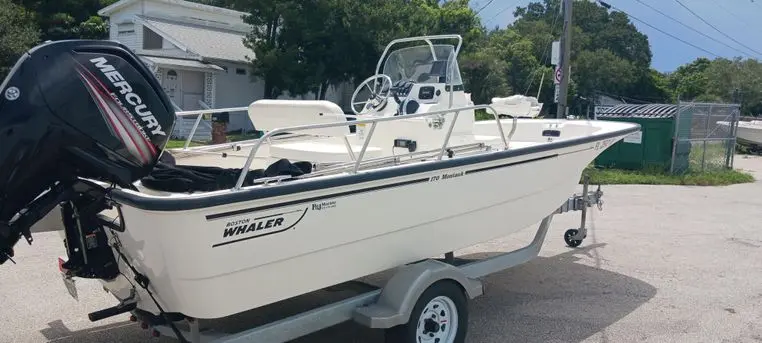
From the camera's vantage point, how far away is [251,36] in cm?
2298

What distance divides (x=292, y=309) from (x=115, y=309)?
5.74 ft

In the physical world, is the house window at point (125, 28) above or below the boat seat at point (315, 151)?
above

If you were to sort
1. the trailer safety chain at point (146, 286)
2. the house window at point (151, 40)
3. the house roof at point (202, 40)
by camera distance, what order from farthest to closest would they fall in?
the house window at point (151, 40) → the house roof at point (202, 40) → the trailer safety chain at point (146, 286)

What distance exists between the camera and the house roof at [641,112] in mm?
15461

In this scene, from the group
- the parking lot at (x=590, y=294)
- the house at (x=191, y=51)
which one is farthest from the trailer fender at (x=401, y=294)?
the house at (x=191, y=51)

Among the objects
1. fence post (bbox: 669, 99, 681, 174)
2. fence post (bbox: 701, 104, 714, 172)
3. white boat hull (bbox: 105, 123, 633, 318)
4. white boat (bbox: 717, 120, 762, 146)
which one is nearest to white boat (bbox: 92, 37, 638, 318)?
white boat hull (bbox: 105, 123, 633, 318)

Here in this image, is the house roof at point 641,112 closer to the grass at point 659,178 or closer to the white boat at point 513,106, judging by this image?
the grass at point 659,178

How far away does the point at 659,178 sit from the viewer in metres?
14.6

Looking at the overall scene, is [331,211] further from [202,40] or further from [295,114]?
[202,40]

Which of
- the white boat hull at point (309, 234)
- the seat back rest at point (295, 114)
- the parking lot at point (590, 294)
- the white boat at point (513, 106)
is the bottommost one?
the parking lot at point (590, 294)

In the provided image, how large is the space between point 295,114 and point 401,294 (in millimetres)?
1738

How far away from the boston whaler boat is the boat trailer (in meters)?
0.01

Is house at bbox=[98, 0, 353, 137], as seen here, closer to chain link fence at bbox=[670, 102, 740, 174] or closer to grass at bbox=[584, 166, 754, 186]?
grass at bbox=[584, 166, 754, 186]

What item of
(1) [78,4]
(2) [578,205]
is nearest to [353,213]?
(2) [578,205]
